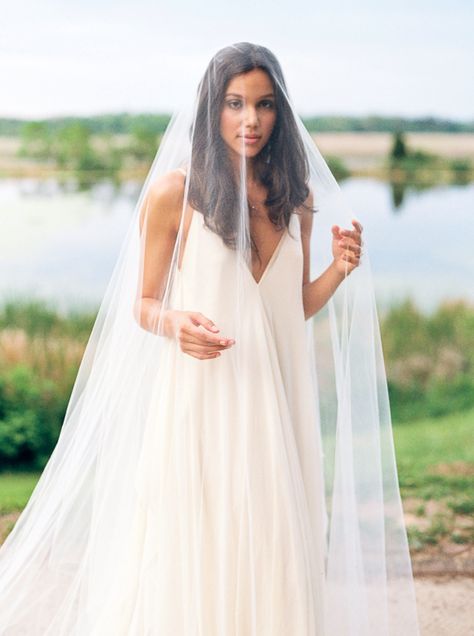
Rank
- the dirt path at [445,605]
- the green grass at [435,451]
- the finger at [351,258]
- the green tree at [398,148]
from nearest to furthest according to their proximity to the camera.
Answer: the finger at [351,258]
the dirt path at [445,605]
the green grass at [435,451]
the green tree at [398,148]

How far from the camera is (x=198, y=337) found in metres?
2.01

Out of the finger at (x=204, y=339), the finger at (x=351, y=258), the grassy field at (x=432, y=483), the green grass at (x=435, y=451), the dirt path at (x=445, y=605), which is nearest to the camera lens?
the finger at (x=204, y=339)

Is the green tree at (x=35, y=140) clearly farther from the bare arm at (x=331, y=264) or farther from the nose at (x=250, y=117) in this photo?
the nose at (x=250, y=117)

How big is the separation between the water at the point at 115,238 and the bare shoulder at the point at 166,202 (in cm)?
250

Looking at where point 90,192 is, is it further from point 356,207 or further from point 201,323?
point 201,323

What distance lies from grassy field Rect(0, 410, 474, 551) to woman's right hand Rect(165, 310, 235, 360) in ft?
7.00

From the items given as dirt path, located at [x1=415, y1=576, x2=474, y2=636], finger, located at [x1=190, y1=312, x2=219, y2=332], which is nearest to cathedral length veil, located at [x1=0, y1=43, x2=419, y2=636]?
finger, located at [x1=190, y1=312, x2=219, y2=332]

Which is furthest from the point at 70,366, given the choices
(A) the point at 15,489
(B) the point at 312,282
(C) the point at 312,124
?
(B) the point at 312,282

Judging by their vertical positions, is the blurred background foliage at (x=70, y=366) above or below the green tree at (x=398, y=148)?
below

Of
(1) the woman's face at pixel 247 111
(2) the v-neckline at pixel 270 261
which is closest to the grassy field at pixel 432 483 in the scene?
(2) the v-neckline at pixel 270 261

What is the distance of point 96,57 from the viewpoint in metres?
4.63

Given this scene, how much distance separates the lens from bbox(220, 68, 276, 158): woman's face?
205 centimetres

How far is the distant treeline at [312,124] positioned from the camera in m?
4.70

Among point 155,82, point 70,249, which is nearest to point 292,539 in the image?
point 70,249
